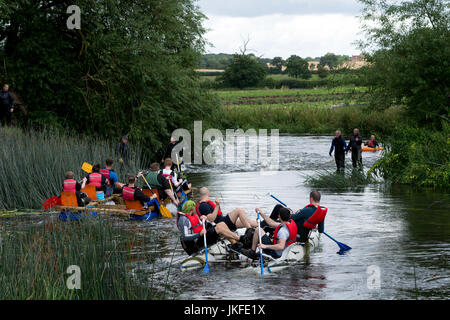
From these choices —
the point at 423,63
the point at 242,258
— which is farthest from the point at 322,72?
the point at 242,258

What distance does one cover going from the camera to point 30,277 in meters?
8.16

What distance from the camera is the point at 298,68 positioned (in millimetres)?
135250

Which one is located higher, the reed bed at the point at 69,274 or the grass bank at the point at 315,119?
the grass bank at the point at 315,119

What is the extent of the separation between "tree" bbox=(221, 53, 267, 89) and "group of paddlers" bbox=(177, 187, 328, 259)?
98.2m

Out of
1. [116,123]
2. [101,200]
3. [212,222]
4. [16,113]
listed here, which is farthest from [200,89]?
[212,222]

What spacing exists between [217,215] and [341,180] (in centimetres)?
→ 1097

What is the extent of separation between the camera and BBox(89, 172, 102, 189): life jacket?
17578 mm

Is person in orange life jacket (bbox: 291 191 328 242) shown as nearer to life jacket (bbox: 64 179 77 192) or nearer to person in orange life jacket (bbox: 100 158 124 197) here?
life jacket (bbox: 64 179 77 192)

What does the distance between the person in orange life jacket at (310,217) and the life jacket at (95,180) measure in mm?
6712

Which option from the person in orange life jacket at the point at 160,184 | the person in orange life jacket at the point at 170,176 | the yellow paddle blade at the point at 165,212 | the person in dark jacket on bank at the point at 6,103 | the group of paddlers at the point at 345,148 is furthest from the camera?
the group of paddlers at the point at 345,148

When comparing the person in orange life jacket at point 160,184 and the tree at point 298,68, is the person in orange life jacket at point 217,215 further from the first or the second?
the tree at point 298,68

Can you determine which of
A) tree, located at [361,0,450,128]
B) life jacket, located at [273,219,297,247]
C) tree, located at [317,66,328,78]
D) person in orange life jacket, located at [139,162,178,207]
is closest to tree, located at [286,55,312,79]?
tree, located at [317,66,328,78]

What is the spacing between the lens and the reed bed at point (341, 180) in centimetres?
2330

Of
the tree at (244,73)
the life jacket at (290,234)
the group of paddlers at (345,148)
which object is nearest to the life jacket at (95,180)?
the life jacket at (290,234)
